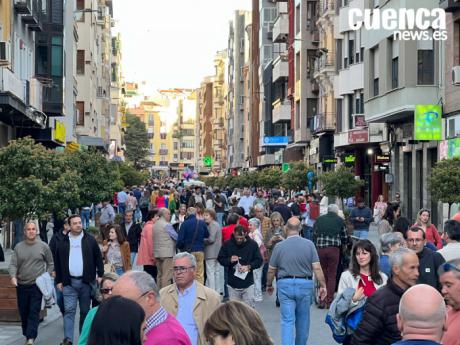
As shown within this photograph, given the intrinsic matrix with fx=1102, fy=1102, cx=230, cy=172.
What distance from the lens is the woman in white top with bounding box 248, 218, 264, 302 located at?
62.6 feet

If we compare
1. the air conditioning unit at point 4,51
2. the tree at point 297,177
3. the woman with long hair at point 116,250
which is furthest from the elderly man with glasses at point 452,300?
the tree at point 297,177

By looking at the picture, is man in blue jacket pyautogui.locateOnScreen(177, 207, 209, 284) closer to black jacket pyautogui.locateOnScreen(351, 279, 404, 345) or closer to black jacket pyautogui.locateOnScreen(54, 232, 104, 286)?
black jacket pyautogui.locateOnScreen(54, 232, 104, 286)

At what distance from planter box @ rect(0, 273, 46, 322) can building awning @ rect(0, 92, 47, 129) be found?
16256 millimetres

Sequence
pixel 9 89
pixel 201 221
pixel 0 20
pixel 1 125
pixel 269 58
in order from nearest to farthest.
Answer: pixel 201 221
pixel 9 89
pixel 0 20
pixel 1 125
pixel 269 58

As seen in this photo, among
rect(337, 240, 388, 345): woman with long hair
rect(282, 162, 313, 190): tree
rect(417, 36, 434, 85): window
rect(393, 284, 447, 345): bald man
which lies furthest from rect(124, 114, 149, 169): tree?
rect(393, 284, 447, 345): bald man

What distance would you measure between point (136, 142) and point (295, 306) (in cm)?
16043

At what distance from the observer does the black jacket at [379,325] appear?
7.66 m

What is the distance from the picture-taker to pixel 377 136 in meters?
48.3

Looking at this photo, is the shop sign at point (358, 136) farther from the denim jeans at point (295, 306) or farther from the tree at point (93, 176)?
the denim jeans at point (295, 306)

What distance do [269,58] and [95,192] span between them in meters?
67.9

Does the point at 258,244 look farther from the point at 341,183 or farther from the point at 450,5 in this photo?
the point at 341,183

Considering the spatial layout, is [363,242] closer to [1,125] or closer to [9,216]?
[9,216]

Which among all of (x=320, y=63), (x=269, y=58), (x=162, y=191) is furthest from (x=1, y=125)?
(x=269, y=58)

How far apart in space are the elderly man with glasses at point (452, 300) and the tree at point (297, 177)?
49477 mm
